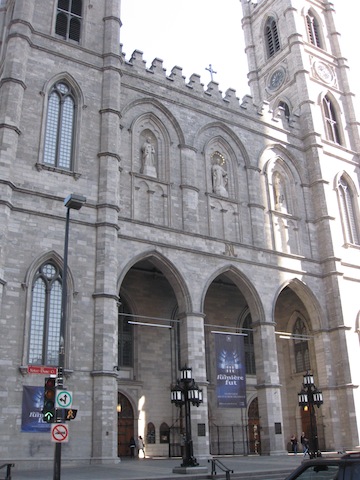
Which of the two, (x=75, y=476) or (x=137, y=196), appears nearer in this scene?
(x=75, y=476)

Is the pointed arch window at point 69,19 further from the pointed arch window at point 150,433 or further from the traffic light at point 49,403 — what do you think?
the pointed arch window at point 150,433

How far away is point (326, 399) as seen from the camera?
2905 cm

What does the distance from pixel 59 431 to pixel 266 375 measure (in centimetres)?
1575

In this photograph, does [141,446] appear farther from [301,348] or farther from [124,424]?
[301,348]

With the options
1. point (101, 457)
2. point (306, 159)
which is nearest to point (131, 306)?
point (101, 457)

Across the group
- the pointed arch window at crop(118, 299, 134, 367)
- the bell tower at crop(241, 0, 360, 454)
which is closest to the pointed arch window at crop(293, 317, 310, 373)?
the bell tower at crop(241, 0, 360, 454)

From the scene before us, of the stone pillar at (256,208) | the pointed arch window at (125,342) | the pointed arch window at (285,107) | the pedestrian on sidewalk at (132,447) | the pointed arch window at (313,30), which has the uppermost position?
the pointed arch window at (313,30)

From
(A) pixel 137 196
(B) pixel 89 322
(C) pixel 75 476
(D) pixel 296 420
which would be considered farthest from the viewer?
(D) pixel 296 420

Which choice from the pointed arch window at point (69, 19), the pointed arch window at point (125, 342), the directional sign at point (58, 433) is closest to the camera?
the directional sign at point (58, 433)

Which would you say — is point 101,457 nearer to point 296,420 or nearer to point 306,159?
point 296,420

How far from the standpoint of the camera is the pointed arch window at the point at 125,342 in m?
28.1

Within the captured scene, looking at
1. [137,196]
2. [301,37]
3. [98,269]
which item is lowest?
[98,269]

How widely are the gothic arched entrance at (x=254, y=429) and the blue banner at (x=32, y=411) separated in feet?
48.5

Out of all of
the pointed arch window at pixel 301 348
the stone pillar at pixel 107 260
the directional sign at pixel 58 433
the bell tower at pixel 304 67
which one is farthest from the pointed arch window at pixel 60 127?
the pointed arch window at pixel 301 348
